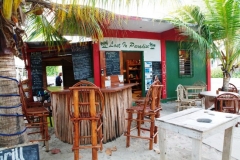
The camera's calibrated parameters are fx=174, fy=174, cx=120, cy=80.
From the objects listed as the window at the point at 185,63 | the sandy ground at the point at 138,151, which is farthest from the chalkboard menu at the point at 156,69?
the sandy ground at the point at 138,151

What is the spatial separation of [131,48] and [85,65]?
1.77 metres

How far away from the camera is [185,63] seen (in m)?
7.53

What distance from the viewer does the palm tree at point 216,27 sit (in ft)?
14.7

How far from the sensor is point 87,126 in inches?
124

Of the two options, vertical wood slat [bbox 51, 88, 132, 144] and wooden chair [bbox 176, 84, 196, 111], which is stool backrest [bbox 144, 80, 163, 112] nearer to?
vertical wood slat [bbox 51, 88, 132, 144]

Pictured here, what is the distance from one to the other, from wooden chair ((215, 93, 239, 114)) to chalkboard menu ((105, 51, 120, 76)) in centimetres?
317

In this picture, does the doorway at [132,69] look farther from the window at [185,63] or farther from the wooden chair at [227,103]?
the wooden chair at [227,103]

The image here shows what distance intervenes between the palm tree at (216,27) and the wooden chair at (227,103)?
43.9 inches

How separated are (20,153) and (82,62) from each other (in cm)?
405

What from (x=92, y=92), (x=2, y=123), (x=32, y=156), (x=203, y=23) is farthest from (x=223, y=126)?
(x=203, y=23)

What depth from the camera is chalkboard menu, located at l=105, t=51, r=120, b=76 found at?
18.9ft

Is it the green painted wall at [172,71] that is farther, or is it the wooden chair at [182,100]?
the green painted wall at [172,71]

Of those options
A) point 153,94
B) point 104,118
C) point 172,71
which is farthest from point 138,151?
point 172,71

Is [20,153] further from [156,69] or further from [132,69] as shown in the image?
[132,69]
